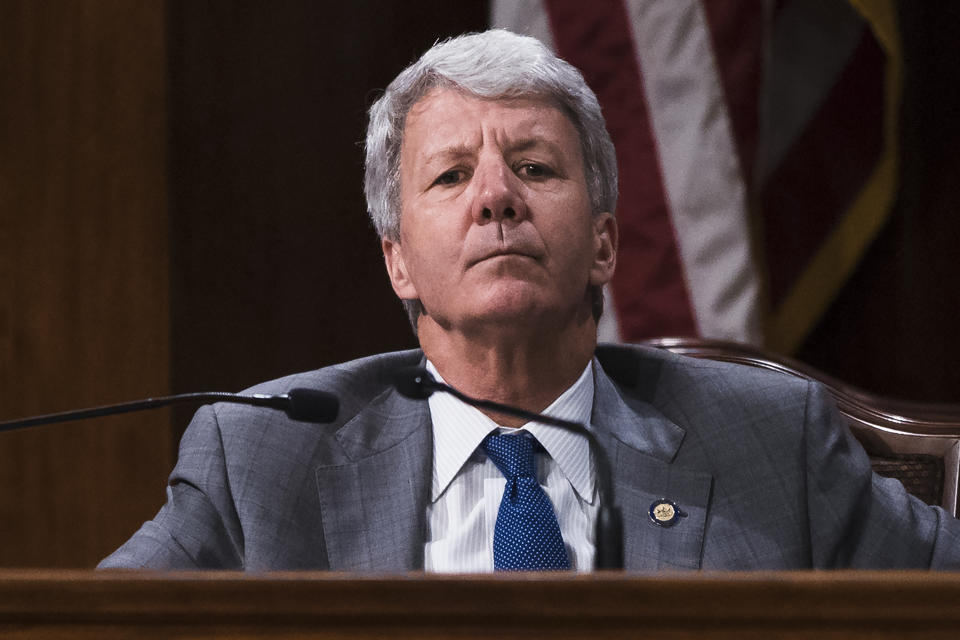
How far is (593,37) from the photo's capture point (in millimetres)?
2385

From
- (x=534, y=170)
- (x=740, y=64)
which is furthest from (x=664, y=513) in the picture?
(x=740, y=64)

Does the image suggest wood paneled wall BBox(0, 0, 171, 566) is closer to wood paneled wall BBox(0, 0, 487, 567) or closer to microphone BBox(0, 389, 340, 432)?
wood paneled wall BBox(0, 0, 487, 567)

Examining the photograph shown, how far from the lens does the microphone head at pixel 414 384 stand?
115 centimetres

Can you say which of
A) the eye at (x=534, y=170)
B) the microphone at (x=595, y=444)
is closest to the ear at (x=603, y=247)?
the eye at (x=534, y=170)

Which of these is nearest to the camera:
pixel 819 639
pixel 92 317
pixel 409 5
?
pixel 819 639

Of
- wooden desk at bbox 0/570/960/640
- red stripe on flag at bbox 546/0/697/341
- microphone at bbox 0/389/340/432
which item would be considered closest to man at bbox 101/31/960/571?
microphone at bbox 0/389/340/432

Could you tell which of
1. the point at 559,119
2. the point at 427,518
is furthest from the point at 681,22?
the point at 427,518

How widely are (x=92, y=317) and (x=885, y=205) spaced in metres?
1.75

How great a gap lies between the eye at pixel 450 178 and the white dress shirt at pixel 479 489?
0.31 meters

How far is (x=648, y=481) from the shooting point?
4.98ft

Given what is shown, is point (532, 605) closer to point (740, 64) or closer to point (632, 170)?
point (632, 170)

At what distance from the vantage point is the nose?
1509mm

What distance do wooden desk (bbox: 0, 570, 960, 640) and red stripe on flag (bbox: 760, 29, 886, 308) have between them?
180 cm

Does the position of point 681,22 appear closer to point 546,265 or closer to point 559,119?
point 559,119
